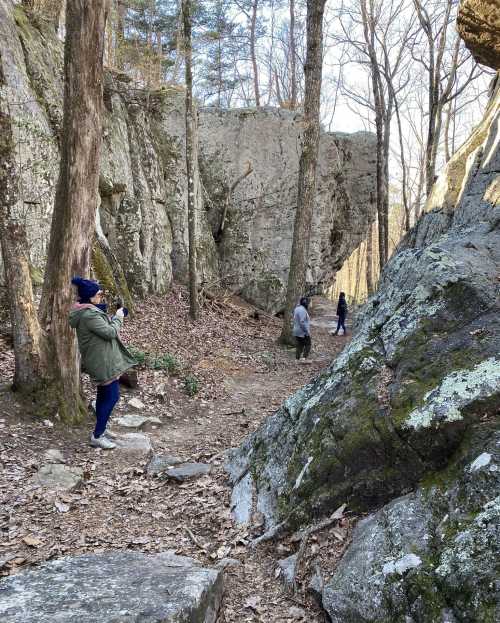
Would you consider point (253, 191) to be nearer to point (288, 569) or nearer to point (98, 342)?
point (98, 342)

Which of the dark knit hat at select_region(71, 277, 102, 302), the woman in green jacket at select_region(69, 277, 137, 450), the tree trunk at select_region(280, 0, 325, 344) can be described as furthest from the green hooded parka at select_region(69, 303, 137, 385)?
the tree trunk at select_region(280, 0, 325, 344)

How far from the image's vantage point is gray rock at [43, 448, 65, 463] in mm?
5338

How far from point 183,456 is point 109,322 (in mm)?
1974

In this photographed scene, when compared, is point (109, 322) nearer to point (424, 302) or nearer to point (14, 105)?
point (424, 302)

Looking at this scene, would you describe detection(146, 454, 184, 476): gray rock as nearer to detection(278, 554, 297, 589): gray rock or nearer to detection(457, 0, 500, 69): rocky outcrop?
detection(278, 554, 297, 589): gray rock

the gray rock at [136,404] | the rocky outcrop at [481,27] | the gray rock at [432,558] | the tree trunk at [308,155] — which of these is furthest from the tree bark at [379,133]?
the gray rock at [432,558]

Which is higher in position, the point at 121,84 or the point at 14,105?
the point at 121,84

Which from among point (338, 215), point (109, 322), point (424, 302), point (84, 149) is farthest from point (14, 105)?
point (338, 215)

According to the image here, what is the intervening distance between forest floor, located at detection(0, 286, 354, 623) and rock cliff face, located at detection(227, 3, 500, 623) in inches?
11.6

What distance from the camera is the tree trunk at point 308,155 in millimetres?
12055

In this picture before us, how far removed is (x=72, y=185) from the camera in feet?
20.0

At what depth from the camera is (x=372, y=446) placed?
340 centimetres

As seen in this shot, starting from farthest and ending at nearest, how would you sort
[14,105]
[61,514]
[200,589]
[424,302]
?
1. [14,105]
2. [61,514]
3. [424,302]
4. [200,589]

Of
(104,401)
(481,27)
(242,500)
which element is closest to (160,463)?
(104,401)
